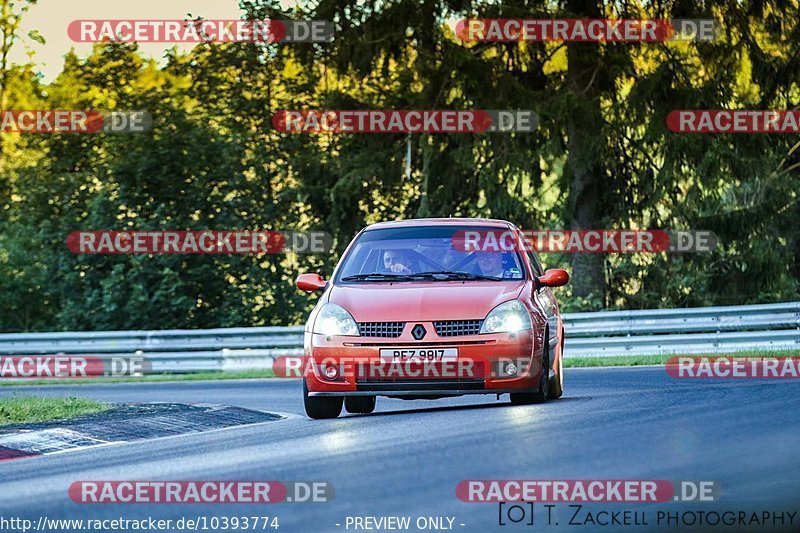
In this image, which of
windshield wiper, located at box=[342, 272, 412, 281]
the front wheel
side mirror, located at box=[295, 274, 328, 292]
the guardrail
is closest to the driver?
windshield wiper, located at box=[342, 272, 412, 281]

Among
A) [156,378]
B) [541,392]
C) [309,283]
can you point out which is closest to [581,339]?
[156,378]

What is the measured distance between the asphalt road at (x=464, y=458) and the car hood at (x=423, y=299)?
0.96 m

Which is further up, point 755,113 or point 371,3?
point 371,3

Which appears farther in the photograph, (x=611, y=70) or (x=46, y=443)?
(x=611, y=70)

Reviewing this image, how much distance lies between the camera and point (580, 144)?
30.8 meters

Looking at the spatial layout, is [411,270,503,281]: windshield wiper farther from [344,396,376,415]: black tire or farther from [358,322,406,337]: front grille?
[344,396,376,415]: black tire

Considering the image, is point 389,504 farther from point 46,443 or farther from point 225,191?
point 225,191

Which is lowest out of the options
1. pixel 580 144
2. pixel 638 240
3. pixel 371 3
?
pixel 638 240

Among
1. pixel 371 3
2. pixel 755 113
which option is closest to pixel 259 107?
pixel 371 3

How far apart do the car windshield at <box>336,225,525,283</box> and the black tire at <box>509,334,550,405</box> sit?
0.76 metres

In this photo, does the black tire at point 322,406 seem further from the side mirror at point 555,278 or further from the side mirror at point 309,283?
the side mirror at point 555,278

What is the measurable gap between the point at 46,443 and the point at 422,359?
11.2 feet

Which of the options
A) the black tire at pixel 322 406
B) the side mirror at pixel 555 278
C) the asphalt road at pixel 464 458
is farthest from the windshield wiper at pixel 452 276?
the black tire at pixel 322 406

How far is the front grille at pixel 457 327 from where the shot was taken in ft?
41.2
